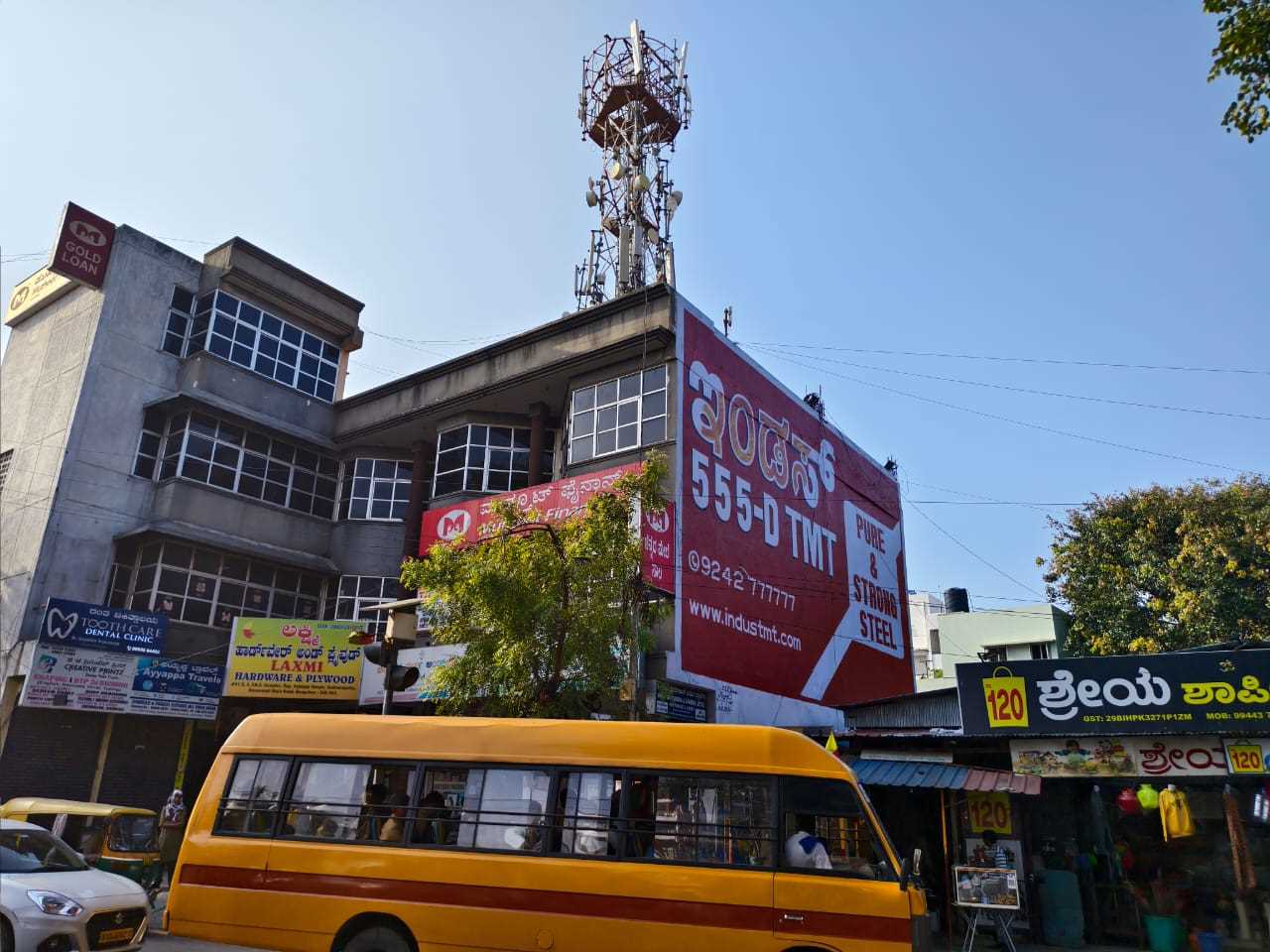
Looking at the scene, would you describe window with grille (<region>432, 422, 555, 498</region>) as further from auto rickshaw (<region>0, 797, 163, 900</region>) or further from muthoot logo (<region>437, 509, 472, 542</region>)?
auto rickshaw (<region>0, 797, 163, 900</region>)

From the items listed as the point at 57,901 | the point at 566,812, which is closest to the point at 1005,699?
the point at 566,812

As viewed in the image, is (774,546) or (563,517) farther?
(774,546)

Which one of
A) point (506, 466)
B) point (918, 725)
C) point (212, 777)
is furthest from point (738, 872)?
point (506, 466)

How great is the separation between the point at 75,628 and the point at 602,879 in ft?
58.2

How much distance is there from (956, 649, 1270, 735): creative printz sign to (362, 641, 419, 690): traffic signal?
9.33 m

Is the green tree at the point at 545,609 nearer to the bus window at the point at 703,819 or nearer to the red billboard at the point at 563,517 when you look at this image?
the red billboard at the point at 563,517

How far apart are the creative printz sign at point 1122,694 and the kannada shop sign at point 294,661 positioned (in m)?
14.8

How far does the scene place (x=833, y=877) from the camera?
26.3ft

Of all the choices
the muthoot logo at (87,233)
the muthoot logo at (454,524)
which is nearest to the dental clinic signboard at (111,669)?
the muthoot logo at (454,524)

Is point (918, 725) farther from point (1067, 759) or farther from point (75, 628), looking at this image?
point (75, 628)

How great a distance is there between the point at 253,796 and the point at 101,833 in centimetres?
777

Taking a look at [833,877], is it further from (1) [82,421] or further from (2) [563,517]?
(1) [82,421]

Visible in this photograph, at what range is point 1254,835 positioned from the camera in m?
15.0

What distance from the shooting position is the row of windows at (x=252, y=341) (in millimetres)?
27531
